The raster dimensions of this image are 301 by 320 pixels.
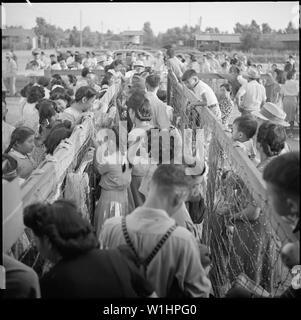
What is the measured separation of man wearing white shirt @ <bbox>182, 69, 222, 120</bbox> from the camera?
635 cm

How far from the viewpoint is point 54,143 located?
3.60m

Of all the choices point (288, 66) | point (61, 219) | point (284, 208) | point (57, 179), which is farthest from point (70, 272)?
point (288, 66)

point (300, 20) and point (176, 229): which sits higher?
point (300, 20)

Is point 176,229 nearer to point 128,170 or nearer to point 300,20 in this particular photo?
point 300,20

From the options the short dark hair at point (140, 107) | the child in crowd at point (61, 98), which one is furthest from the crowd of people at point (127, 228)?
the child in crowd at point (61, 98)

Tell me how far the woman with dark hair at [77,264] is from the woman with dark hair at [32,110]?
361 centimetres

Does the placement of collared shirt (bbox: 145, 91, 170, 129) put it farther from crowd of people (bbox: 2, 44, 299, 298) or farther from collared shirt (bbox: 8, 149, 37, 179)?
collared shirt (bbox: 8, 149, 37, 179)

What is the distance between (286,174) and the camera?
176 centimetres

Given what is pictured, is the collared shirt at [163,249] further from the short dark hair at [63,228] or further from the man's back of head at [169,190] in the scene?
the short dark hair at [63,228]

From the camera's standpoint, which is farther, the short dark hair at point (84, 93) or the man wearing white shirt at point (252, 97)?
the man wearing white shirt at point (252, 97)

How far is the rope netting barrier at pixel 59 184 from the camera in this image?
238 cm

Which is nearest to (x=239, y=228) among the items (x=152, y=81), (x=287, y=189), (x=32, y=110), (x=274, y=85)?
(x=287, y=189)

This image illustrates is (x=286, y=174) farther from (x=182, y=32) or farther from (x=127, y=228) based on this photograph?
(x=182, y=32)
